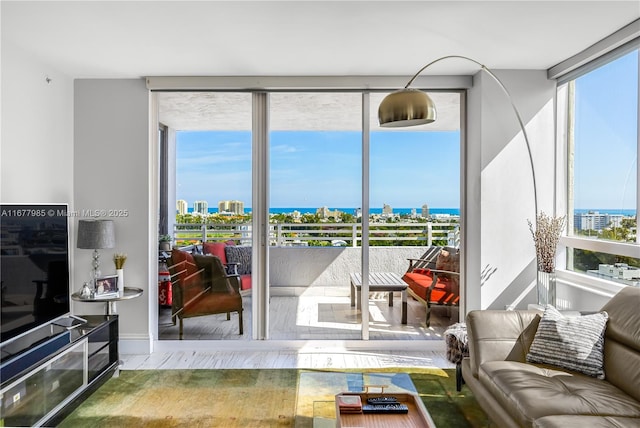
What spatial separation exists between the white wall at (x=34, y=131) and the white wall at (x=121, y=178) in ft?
0.65

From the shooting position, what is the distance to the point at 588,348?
2480mm

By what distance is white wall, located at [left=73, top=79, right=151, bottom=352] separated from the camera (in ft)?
13.4

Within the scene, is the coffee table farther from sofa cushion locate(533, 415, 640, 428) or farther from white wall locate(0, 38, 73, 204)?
white wall locate(0, 38, 73, 204)

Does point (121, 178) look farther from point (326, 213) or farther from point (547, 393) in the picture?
point (547, 393)

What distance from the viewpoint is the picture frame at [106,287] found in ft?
11.9

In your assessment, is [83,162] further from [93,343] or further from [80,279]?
[93,343]

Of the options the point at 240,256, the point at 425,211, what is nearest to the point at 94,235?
the point at 240,256

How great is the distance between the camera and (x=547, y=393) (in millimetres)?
2158

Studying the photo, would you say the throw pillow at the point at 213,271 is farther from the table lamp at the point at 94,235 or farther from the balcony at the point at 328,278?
the table lamp at the point at 94,235

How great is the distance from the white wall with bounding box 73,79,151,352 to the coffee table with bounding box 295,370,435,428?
1850 mm

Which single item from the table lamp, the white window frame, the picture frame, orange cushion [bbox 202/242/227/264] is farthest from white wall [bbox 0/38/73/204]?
the white window frame

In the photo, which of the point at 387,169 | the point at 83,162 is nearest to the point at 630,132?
the point at 387,169

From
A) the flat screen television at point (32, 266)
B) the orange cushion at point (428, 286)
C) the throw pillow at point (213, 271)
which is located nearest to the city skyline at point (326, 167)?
the throw pillow at point (213, 271)

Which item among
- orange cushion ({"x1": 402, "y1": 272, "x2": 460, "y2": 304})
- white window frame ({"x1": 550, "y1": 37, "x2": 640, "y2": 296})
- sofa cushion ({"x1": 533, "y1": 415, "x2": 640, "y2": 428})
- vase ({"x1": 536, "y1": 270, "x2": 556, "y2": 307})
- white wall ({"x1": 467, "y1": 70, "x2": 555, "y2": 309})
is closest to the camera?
sofa cushion ({"x1": 533, "y1": 415, "x2": 640, "y2": 428})
